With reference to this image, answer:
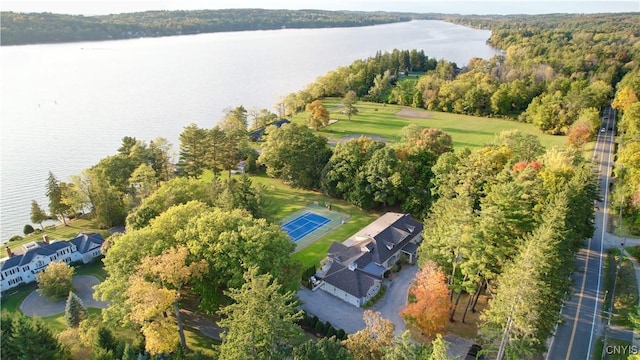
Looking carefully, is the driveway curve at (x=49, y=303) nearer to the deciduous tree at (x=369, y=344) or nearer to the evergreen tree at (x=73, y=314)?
the evergreen tree at (x=73, y=314)

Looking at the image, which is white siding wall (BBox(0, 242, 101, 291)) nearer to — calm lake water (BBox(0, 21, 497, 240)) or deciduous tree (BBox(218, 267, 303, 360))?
calm lake water (BBox(0, 21, 497, 240))

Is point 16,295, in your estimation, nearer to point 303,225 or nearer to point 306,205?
point 303,225

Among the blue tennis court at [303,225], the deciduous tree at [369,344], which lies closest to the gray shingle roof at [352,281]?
the blue tennis court at [303,225]

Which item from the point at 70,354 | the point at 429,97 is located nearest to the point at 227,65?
the point at 429,97

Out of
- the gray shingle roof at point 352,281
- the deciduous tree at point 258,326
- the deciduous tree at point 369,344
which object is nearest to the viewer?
the deciduous tree at point 258,326

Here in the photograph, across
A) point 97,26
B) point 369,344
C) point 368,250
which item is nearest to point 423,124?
point 368,250
